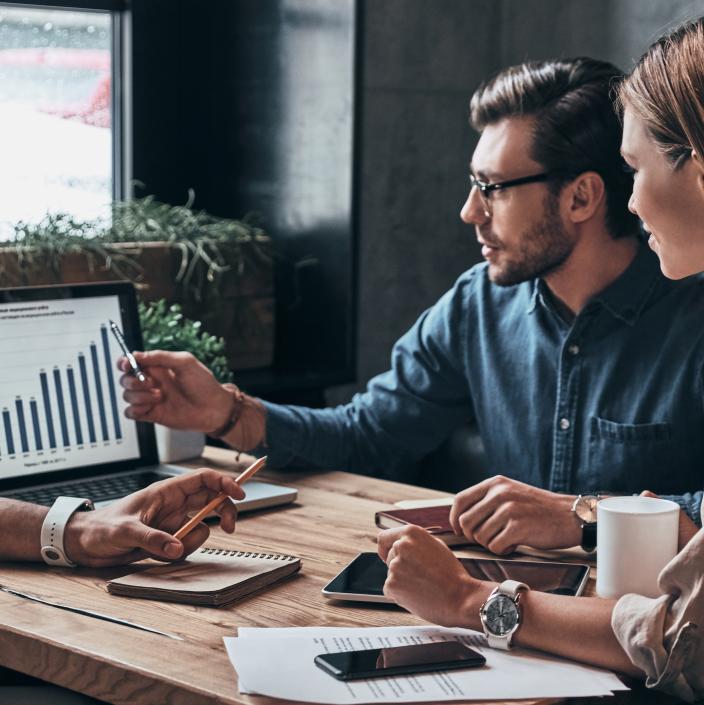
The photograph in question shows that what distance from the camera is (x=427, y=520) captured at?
1.79 metres

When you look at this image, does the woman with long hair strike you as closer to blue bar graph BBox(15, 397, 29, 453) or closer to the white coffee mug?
the white coffee mug

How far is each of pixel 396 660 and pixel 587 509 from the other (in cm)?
54

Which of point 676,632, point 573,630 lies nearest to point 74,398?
point 573,630

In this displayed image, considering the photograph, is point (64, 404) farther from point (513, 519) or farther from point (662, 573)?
point (662, 573)

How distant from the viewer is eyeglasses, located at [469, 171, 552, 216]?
2236 mm

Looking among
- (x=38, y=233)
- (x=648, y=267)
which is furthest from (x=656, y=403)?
(x=38, y=233)

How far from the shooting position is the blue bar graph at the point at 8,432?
1.95m

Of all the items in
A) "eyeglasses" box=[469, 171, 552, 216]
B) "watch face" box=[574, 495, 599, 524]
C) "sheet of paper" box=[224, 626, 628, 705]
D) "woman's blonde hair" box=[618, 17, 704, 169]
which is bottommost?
"sheet of paper" box=[224, 626, 628, 705]

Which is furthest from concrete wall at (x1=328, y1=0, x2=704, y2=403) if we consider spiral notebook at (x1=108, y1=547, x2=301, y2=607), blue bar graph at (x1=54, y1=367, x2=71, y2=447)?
spiral notebook at (x1=108, y1=547, x2=301, y2=607)

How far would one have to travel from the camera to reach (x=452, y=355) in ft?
7.72

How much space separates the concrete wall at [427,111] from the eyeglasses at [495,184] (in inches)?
33.3

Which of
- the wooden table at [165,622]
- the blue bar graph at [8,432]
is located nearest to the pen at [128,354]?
the blue bar graph at [8,432]

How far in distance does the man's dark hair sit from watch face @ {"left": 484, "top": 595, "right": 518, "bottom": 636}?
1.06m

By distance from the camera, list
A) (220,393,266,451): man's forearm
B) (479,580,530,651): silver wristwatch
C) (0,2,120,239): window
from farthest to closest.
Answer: (0,2,120,239): window
(220,393,266,451): man's forearm
(479,580,530,651): silver wristwatch
